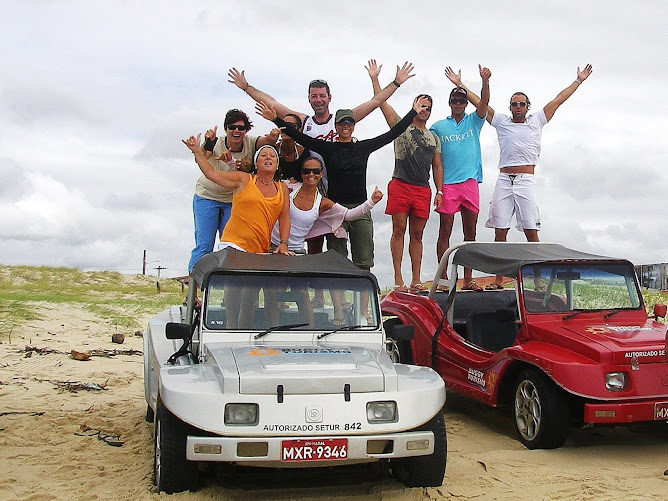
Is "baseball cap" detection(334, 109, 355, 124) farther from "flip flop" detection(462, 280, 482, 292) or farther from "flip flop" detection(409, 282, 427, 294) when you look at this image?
"flip flop" detection(462, 280, 482, 292)

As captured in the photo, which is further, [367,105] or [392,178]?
[392,178]

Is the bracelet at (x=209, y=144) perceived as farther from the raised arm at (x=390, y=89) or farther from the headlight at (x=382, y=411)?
the headlight at (x=382, y=411)

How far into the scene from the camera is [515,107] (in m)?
9.62

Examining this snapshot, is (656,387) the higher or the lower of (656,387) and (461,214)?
the lower

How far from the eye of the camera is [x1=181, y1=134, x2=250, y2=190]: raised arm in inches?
286

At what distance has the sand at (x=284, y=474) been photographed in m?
5.00

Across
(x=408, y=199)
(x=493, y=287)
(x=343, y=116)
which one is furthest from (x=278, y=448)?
(x=408, y=199)

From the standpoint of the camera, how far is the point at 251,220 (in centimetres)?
726

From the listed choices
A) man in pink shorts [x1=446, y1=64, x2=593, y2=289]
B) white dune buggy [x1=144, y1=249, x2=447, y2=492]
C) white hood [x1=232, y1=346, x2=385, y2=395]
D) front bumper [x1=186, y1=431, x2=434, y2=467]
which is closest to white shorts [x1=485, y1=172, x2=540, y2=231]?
man in pink shorts [x1=446, y1=64, x2=593, y2=289]

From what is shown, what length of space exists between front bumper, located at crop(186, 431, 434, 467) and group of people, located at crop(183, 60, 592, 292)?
291 centimetres

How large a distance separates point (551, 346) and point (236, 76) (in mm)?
4692

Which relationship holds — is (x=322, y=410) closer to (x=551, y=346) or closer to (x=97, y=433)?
(x=551, y=346)

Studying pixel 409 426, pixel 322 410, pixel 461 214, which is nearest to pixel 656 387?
pixel 409 426

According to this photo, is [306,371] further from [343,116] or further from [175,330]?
[343,116]
